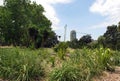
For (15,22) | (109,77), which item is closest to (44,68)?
(109,77)

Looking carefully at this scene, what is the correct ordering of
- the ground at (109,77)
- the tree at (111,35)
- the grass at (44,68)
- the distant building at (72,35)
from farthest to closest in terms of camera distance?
the tree at (111,35), the distant building at (72,35), the ground at (109,77), the grass at (44,68)

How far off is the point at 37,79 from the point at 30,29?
12970mm

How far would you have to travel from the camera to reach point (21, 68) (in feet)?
27.3

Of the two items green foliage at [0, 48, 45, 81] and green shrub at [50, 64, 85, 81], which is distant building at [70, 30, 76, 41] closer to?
green foliage at [0, 48, 45, 81]

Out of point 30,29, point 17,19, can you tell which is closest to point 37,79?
point 30,29

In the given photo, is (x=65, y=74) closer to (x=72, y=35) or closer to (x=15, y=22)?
(x=15, y=22)

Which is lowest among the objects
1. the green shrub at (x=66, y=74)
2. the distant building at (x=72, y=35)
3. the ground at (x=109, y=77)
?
the ground at (x=109, y=77)

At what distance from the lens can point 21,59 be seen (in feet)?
28.9

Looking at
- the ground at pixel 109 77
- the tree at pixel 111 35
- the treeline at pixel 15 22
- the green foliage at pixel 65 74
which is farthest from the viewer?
the tree at pixel 111 35

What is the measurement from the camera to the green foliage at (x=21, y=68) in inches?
323

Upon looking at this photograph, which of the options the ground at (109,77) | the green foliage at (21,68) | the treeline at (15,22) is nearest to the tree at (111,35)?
the treeline at (15,22)

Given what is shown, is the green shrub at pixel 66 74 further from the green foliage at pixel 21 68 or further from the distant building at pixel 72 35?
the distant building at pixel 72 35

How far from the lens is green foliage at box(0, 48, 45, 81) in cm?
820

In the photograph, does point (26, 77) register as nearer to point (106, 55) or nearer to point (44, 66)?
point (44, 66)
